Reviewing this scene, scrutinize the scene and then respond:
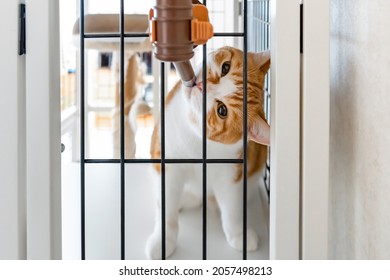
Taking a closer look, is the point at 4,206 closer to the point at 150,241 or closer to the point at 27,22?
the point at 27,22

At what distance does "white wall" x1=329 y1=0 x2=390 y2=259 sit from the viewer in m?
0.72

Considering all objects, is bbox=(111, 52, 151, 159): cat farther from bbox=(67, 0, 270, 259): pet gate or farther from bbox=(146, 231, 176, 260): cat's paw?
bbox=(146, 231, 176, 260): cat's paw

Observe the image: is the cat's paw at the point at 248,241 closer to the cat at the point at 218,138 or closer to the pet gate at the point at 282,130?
the cat at the point at 218,138

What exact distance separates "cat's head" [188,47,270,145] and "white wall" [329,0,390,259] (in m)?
0.15

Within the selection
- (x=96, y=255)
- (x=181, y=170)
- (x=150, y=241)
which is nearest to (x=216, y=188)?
(x=181, y=170)

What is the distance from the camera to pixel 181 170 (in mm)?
1266

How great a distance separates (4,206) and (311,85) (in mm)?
539

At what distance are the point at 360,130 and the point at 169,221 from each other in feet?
1.84

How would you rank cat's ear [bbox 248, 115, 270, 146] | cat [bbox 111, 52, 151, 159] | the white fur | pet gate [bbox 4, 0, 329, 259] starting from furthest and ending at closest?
cat [bbox 111, 52, 151, 159]
the white fur
cat's ear [bbox 248, 115, 270, 146]
pet gate [bbox 4, 0, 329, 259]

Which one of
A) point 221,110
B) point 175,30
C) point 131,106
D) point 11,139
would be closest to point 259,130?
point 221,110

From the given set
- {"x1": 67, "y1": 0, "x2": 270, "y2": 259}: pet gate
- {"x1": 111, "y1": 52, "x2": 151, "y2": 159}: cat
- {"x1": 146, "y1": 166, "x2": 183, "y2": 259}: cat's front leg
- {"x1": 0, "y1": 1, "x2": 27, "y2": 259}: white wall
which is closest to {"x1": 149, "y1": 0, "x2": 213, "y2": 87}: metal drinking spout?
{"x1": 67, "y1": 0, "x2": 270, "y2": 259}: pet gate

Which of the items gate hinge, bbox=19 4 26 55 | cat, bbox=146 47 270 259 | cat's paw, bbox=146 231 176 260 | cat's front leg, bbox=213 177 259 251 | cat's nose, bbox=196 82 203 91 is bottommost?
cat's paw, bbox=146 231 176 260

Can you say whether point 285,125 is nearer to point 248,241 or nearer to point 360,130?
point 360,130

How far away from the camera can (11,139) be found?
84 cm
